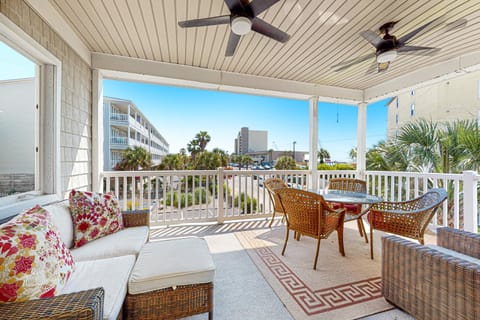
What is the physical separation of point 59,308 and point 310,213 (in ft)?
6.55

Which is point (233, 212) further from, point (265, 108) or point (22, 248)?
point (265, 108)

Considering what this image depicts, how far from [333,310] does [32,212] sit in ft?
7.32

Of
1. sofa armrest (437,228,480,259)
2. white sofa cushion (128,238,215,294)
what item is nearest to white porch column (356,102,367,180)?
sofa armrest (437,228,480,259)

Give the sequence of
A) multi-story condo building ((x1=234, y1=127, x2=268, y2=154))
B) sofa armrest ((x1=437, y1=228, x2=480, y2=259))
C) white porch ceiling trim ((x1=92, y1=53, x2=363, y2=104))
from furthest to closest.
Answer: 1. multi-story condo building ((x1=234, y1=127, x2=268, y2=154))
2. white porch ceiling trim ((x1=92, y1=53, x2=363, y2=104))
3. sofa armrest ((x1=437, y1=228, x2=480, y2=259))

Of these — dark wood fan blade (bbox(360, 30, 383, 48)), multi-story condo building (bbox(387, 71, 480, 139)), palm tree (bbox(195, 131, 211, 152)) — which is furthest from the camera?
palm tree (bbox(195, 131, 211, 152))

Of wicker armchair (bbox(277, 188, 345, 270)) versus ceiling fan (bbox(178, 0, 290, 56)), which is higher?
ceiling fan (bbox(178, 0, 290, 56))

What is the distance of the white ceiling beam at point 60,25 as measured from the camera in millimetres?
1841

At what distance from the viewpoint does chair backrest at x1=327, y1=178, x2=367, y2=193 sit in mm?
3350

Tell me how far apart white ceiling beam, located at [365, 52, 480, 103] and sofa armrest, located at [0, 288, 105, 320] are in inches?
190

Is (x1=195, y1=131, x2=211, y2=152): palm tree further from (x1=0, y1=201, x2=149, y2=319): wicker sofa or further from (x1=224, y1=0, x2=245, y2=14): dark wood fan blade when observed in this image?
Answer: (x1=224, y1=0, x2=245, y2=14): dark wood fan blade

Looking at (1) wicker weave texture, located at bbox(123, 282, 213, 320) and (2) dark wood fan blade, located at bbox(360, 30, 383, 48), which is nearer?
(1) wicker weave texture, located at bbox(123, 282, 213, 320)

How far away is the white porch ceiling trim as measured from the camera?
3010 millimetres

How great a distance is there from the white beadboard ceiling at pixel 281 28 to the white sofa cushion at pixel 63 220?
1.99m

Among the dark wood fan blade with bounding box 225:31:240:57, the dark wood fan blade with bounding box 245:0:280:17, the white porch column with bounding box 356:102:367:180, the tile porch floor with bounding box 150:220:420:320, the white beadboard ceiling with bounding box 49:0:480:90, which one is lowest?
the tile porch floor with bounding box 150:220:420:320
